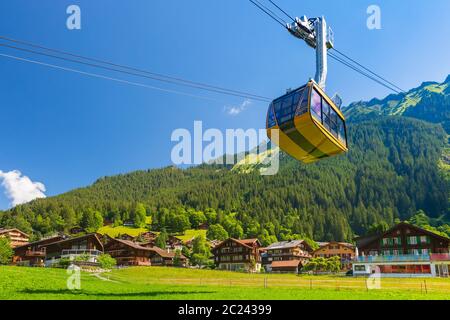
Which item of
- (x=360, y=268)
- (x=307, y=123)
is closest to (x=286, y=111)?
(x=307, y=123)

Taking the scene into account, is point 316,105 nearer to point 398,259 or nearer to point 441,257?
point 441,257

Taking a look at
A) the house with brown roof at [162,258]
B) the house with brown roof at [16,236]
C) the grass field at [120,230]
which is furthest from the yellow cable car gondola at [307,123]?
the grass field at [120,230]

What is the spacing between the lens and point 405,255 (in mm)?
68812

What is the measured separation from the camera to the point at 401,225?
8512cm

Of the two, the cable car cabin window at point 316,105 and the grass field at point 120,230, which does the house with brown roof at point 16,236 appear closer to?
the grass field at point 120,230

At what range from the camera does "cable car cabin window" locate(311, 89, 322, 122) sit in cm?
2308

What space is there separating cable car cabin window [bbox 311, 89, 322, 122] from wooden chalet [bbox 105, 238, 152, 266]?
306 feet

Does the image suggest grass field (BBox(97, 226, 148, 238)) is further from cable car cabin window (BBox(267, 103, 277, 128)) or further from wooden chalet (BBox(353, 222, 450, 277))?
cable car cabin window (BBox(267, 103, 277, 128))

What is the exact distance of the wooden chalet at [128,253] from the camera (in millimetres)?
107062

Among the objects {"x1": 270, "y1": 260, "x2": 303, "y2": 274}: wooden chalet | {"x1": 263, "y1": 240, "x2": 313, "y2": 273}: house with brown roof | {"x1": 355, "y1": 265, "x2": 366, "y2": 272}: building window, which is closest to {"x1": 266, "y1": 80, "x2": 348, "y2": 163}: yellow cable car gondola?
{"x1": 355, "y1": 265, "x2": 366, "y2": 272}: building window

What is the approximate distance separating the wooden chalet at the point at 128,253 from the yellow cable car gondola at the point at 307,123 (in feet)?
295
